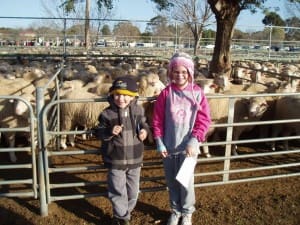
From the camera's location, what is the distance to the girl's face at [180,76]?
3.69 metres

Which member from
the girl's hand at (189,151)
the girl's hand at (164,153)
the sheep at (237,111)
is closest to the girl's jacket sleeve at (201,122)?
the girl's hand at (189,151)

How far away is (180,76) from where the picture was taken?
371 cm

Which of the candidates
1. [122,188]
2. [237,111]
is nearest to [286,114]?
[237,111]

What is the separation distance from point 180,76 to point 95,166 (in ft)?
4.82

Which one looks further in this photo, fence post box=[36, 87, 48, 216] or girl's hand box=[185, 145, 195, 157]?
fence post box=[36, 87, 48, 216]

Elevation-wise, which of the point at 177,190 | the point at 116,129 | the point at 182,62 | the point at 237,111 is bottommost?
the point at 177,190

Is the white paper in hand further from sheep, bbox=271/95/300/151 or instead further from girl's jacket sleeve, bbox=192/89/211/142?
sheep, bbox=271/95/300/151

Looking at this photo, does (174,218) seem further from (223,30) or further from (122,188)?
(223,30)

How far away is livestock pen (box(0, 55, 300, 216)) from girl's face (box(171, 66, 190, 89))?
32.0 inches

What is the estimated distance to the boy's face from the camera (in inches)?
147

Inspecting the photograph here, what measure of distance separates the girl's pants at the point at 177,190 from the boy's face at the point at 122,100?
0.73 metres

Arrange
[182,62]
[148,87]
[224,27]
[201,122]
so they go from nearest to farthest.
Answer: [182,62] → [201,122] → [148,87] → [224,27]

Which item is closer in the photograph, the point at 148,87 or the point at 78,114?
the point at 78,114

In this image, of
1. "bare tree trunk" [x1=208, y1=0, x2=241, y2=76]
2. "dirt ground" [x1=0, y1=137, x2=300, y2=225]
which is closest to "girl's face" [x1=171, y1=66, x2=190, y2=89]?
"dirt ground" [x1=0, y1=137, x2=300, y2=225]
